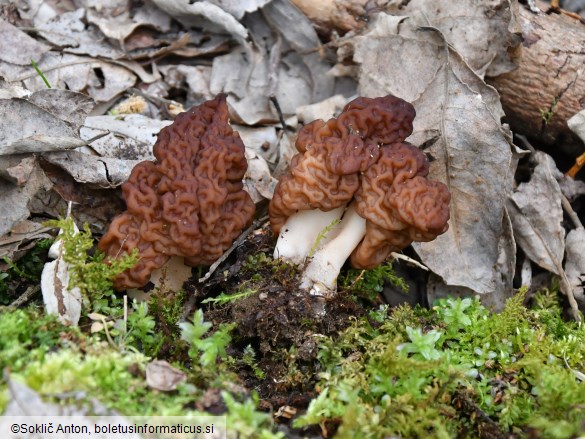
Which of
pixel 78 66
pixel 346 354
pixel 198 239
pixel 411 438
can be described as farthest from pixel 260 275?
pixel 78 66

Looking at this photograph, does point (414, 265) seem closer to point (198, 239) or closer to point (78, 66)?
point (198, 239)

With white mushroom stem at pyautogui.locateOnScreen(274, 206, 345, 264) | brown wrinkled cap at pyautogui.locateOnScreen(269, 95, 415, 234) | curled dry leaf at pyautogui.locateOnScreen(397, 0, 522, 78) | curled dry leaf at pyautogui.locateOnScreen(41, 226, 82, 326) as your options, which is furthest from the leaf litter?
brown wrinkled cap at pyautogui.locateOnScreen(269, 95, 415, 234)

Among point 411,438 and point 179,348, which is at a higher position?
point 411,438

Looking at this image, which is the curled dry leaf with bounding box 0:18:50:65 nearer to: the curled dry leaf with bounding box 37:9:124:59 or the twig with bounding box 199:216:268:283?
the curled dry leaf with bounding box 37:9:124:59

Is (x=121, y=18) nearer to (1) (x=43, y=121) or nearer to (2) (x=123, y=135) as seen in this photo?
(2) (x=123, y=135)

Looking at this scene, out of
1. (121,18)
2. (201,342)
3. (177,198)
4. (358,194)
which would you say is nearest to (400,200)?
(358,194)

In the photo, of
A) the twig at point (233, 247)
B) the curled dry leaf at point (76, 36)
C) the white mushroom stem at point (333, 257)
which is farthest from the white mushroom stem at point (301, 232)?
the curled dry leaf at point (76, 36)

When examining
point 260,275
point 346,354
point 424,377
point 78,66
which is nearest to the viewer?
point 424,377

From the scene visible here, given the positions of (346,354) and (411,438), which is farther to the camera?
(346,354)
